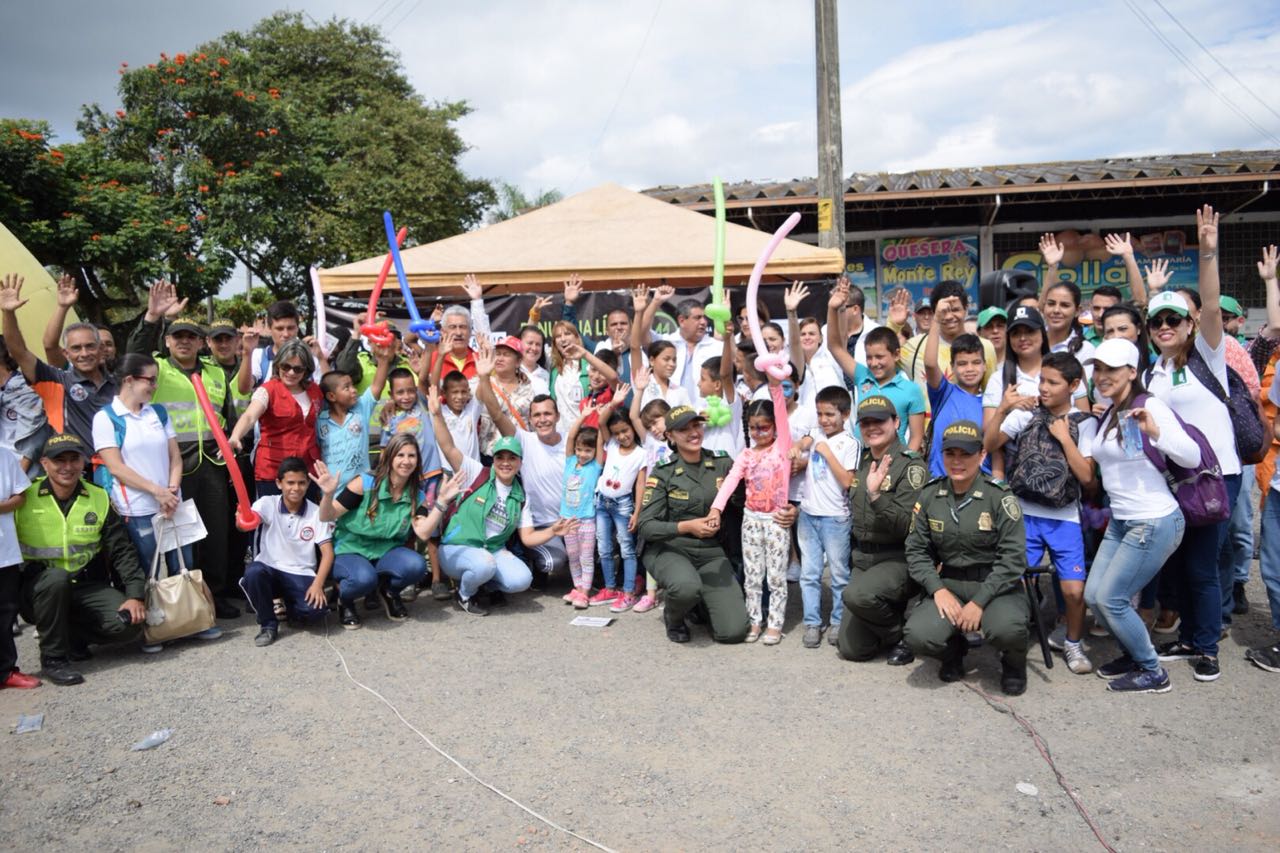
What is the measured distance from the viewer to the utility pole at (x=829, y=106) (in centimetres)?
805

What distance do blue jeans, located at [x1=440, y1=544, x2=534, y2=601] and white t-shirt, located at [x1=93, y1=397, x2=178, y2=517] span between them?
1831mm

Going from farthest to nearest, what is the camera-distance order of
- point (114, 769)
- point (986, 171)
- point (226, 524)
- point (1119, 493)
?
point (986, 171), point (226, 524), point (1119, 493), point (114, 769)

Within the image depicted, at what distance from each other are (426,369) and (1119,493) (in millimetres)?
4485

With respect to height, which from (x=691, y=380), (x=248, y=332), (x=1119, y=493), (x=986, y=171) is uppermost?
(x=986, y=171)

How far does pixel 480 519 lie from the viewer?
6.10 meters

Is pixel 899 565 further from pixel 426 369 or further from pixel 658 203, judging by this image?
pixel 658 203

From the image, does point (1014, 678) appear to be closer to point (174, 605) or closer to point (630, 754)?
point (630, 754)

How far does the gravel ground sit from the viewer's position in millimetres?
3232

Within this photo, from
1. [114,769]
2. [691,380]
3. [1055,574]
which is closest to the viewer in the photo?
[114,769]

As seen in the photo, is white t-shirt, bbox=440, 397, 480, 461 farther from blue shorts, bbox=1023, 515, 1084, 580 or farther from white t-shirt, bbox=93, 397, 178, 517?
blue shorts, bbox=1023, 515, 1084, 580

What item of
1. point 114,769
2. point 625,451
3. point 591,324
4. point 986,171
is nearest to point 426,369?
point 625,451

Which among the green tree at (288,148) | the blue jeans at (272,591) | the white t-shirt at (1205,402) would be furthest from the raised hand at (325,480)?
the green tree at (288,148)

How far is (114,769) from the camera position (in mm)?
3859

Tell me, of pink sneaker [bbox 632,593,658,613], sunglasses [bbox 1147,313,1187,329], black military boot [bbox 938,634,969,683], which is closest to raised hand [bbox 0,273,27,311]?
pink sneaker [bbox 632,593,658,613]
